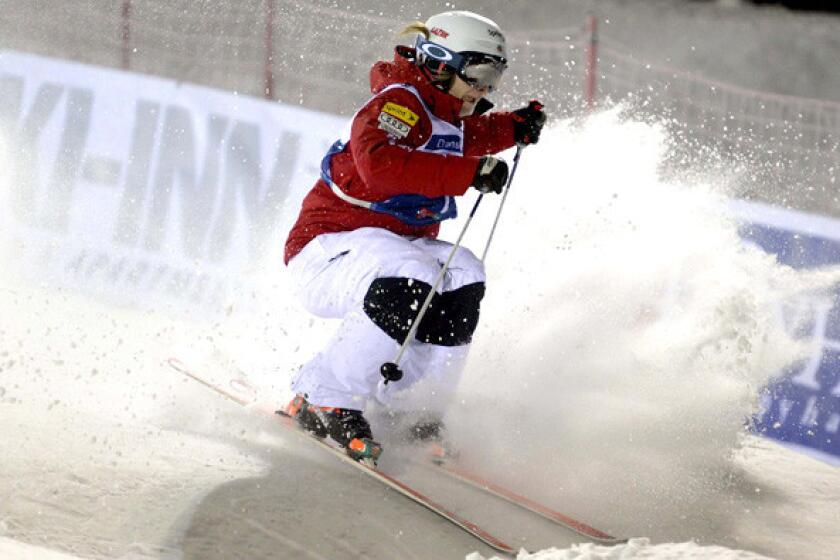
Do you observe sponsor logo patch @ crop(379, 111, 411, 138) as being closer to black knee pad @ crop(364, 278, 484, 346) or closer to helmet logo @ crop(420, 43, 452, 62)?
helmet logo @ crop(420, 43, 452, 62)

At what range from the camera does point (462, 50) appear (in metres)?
4.01

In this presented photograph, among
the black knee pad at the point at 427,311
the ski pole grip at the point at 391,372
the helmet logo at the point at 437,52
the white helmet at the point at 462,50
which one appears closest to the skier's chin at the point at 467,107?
the white helmet at the point at 462,50

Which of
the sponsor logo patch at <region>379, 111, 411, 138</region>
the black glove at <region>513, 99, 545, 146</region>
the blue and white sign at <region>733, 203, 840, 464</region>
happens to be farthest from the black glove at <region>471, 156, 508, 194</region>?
the blue and white sign at <region>733, 203, 840, 464</region>

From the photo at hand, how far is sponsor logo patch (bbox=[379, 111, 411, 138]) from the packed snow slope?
130cm

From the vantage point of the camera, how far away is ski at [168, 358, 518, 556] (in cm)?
363

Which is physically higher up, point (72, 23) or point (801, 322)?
point (72, 23)

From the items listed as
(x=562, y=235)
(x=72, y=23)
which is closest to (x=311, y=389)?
(x=562, y=235)

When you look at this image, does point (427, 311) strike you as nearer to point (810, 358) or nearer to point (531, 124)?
point (531, 124)

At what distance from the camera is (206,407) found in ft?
15.8

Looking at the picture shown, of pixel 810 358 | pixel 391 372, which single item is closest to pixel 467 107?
pixel 391 372

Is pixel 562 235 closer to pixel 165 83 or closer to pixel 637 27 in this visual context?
pixel 165 83

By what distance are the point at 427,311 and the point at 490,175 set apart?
610mm

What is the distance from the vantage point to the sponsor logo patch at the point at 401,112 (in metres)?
3.84

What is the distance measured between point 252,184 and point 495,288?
8.01 feet
